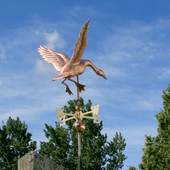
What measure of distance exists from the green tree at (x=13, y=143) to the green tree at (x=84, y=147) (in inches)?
45.6

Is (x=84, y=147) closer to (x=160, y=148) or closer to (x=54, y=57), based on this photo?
(x=160, y=148)

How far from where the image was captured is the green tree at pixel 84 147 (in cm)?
2079

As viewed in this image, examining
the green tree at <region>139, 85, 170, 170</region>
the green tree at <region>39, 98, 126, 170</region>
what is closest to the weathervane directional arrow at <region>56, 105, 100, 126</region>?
the green tree at <region>139, 85, 170, 170</region>

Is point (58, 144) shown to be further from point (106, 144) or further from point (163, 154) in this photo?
point (163, 154)

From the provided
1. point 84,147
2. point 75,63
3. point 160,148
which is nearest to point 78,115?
point 75,63

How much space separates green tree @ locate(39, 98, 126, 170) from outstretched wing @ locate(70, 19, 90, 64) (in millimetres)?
15418

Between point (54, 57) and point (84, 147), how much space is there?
15654mm

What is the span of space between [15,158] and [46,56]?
52.5ft

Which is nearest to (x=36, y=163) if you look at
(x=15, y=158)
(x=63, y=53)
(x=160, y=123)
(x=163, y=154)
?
(x=63, y=53)

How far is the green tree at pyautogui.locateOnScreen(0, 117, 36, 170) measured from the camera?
2159cm

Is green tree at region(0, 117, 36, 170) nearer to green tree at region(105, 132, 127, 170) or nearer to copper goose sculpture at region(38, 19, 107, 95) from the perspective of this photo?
green tree at region(105, 132, 127, 170)

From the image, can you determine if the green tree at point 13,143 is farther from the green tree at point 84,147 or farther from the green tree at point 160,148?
the green tree at point 160,148

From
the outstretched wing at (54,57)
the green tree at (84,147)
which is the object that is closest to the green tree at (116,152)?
the green tree at (84,147)

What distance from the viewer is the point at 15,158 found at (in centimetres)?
2128
